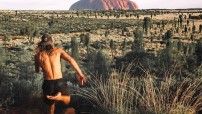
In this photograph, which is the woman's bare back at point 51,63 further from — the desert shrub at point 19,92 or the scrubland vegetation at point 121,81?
the desert shrub at point 19,92

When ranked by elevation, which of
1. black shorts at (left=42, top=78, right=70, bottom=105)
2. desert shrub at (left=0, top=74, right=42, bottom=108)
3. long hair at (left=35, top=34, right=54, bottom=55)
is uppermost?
long hair at (left=35, top=34, right=54, bottom=55)

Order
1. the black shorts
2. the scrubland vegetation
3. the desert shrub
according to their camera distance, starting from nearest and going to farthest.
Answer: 1. the scrubland vegetation
2. the black shorts
3. the desert shrub

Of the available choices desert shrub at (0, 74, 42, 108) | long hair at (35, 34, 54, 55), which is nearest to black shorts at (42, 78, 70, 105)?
long hair at (35, 34, 54, 55)

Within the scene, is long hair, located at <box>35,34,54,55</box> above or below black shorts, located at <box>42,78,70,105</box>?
above

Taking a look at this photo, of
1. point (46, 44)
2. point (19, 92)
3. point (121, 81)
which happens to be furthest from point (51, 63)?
point (121, 81)

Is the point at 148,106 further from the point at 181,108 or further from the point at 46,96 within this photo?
the point at 46,96

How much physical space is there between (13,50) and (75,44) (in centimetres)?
761

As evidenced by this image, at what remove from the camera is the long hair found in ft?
17.7

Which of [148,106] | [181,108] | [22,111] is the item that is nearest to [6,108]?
[22,111]

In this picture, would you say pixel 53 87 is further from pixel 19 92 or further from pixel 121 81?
pixel 121 81

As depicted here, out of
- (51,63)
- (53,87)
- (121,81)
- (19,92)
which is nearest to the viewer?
(53,87)

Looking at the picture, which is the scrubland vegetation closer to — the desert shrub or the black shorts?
the desert shrub

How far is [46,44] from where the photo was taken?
212 inches

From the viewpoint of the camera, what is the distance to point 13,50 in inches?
1681
